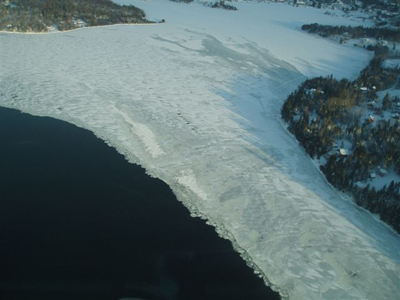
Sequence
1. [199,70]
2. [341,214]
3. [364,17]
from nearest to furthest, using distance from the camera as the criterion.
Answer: [341,214]
[199,70]
[364,17]

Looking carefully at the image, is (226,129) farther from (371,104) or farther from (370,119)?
(371,104)

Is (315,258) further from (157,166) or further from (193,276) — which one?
(157,166)

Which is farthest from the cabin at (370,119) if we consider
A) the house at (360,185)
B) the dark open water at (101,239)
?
the dark open water at (101,239)

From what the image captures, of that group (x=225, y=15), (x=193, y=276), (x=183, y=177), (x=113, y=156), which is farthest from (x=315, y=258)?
(x=225, y=15)

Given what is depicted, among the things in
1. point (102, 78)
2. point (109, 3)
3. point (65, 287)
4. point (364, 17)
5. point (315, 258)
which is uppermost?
point (364, 17)

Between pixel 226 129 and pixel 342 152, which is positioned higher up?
pixel 342 152

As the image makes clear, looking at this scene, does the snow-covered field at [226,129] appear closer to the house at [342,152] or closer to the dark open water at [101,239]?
the dark open water at [101,239]

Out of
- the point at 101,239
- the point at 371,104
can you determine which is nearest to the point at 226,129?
the point at 101,239
